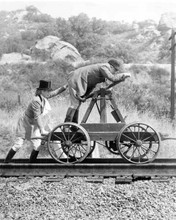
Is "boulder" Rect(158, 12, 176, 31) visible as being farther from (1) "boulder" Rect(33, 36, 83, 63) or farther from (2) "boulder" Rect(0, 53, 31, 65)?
(2) "boulder" Rect(0, 53, 31, 65)

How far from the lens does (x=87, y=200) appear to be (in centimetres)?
565

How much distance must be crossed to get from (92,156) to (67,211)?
10.0ft

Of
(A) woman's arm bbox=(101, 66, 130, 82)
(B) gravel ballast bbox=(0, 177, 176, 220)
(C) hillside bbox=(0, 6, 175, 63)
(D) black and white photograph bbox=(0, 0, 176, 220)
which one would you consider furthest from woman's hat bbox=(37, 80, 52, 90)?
(C) hillside bbox=(0, 6, 175, 63)

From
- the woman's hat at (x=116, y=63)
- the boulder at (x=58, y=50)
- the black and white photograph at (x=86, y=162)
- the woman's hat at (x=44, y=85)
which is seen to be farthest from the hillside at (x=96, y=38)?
the woman's hat at (x=116, y=63)

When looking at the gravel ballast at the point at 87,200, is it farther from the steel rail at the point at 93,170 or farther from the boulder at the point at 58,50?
the boulder at the point at 58,50

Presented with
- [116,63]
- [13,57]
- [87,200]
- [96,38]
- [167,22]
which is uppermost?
[167,22]

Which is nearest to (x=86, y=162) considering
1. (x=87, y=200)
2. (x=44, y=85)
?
(x=44, y=85)

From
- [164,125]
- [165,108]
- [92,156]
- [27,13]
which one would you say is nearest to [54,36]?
[165,108]

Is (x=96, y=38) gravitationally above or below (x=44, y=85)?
above

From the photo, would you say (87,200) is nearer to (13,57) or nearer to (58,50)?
(58,50)

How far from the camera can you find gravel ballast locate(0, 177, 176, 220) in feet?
17.3

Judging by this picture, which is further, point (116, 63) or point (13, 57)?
point (13, 57)

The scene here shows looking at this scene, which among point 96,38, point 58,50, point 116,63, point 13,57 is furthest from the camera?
point 96,38

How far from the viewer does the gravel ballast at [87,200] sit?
5.28m
